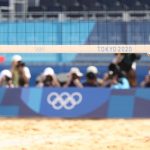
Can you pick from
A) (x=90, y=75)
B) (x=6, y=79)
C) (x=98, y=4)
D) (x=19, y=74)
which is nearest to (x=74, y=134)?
(x=90, y=75)

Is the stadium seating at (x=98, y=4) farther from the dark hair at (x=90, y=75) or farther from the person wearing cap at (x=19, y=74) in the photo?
the dark hair at (x=90, y=75)

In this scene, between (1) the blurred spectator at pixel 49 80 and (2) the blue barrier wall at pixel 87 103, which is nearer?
(2) the blue barrier wall at pixel 87 103

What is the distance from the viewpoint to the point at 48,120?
27.7 feet

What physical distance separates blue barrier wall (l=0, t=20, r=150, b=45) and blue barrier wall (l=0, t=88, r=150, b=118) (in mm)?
2166

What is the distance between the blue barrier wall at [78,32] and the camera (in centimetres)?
1083

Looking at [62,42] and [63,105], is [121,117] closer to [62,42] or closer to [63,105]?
[63,105]

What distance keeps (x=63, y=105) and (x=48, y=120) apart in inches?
14.5

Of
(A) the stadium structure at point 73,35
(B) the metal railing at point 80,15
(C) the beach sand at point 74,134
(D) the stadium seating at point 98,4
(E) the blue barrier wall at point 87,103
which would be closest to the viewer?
(C) the beach sand at point 74,134

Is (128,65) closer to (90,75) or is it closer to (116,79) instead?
(116,79)

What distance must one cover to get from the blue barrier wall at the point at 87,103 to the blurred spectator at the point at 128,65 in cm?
71

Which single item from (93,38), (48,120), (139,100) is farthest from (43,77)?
(93,38)

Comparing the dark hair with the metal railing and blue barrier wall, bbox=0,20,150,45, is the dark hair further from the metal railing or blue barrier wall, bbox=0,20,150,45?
the metal railing

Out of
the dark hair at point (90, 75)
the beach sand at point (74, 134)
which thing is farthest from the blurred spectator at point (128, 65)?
the beach sand at point (74, 134)

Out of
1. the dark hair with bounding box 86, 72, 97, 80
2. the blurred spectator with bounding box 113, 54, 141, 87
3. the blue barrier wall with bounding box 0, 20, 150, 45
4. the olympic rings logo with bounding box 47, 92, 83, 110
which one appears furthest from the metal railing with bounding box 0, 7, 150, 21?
the olympic rings logo with bounding box 47, 92, 83, 110
